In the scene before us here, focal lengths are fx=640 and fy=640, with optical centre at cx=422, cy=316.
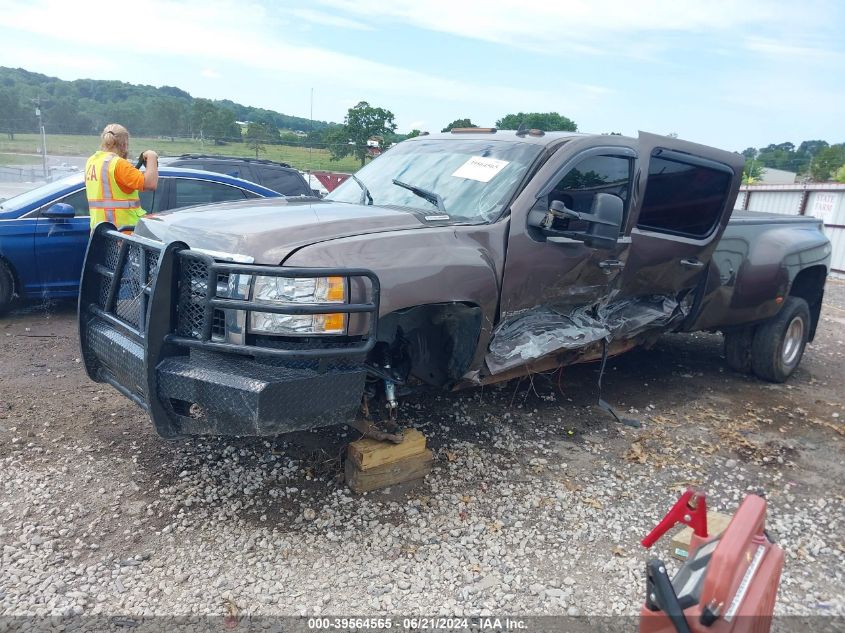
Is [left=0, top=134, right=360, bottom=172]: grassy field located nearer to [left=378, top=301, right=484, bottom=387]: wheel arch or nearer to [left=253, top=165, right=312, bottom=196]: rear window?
[left=253, top=165, right=312, bottom=196]: rear window

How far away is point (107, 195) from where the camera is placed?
562cm

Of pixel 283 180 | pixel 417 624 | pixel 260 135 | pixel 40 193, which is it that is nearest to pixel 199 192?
pixel 40 193

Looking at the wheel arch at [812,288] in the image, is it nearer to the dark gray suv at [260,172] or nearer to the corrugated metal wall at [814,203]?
the dark gray suv at [260,172]

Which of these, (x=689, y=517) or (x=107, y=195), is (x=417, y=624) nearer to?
(x=689, y=517)

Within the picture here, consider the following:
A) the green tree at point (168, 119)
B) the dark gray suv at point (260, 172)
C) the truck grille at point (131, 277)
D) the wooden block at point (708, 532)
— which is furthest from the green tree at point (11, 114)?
the wooden block at point (708, 532)

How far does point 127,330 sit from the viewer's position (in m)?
3.14

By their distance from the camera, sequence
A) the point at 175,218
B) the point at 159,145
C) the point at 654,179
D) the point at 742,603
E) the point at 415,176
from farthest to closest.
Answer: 1. the point at 159,145
2. the point at 654,179
3. the point at 415,176
4. the point at 175,218
5. the point at 742,603

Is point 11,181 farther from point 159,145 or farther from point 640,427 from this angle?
point 640,427

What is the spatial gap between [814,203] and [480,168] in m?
16.2

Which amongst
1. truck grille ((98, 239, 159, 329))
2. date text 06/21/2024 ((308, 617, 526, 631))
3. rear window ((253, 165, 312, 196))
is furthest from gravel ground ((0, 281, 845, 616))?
rear window ((253, 165, 312, 196))

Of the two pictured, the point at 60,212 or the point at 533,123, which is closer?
the point at 533,123

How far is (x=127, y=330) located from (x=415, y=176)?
1967 mm

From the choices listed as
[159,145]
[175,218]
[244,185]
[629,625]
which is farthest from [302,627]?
[159,145]

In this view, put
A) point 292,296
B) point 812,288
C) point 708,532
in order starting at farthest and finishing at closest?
point 812,288
point 708,532
point 292,296
